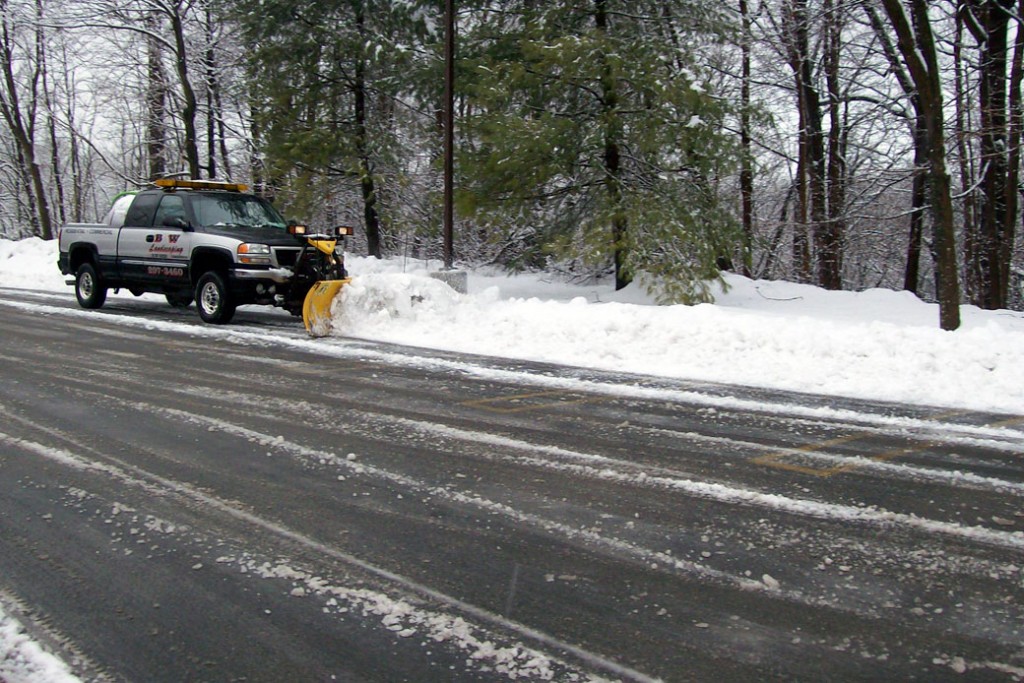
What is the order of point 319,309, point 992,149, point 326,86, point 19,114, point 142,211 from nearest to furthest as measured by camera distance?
1. point 319,309
2. point 142,211
3. point 992,149
4. point 326,86
5. point 19,114

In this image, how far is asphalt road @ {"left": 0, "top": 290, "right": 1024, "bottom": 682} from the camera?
128 inches

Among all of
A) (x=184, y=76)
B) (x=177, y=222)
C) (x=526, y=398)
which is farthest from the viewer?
(x=184, y=76)

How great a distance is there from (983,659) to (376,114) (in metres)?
20.5

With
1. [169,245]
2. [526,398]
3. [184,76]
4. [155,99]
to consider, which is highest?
[155,99]

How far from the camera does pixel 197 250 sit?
13.5m

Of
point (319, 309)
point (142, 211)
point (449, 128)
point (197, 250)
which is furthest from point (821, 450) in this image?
point (142, 211)

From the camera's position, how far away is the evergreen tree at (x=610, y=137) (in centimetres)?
1562

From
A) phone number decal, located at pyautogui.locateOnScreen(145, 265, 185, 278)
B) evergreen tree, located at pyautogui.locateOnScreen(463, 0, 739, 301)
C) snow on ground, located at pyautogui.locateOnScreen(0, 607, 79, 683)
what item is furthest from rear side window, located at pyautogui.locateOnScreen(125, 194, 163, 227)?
snow on ground, located at pyautogui.locateOnScreen(0, 607, 79, 683)

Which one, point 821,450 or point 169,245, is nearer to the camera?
point 821,450

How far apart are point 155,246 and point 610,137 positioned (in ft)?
28.6

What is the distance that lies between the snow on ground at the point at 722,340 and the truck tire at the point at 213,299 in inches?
81.6

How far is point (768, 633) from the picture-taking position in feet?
11.1

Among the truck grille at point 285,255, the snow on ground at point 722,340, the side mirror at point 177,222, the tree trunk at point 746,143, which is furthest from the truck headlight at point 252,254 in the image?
the tree trunk at point 746,143

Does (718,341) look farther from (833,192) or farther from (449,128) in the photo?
(833,192)
